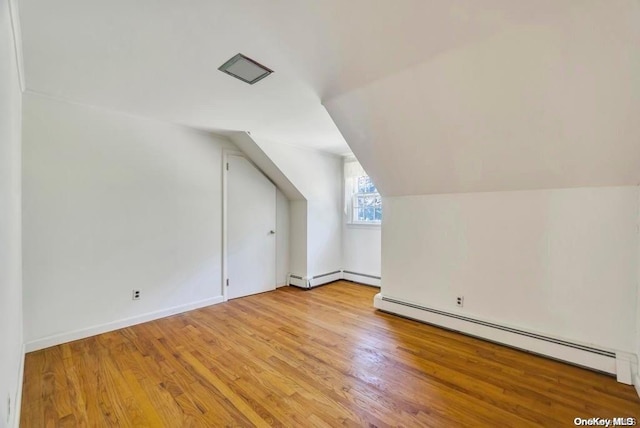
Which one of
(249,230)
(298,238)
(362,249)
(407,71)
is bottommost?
(362,249)

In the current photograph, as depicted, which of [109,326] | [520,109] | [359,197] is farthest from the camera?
[359,197]

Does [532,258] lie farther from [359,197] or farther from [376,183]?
[359,197]

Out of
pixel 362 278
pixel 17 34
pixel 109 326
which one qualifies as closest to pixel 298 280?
pixel 362 278

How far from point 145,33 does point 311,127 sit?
A: 74.9 inches

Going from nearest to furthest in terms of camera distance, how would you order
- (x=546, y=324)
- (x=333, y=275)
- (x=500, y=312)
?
(x=546, y=324) → (x=500, y=312) → (x=333, y=275)

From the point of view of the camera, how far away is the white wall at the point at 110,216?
238cm

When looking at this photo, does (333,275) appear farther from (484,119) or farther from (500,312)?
(484,119)

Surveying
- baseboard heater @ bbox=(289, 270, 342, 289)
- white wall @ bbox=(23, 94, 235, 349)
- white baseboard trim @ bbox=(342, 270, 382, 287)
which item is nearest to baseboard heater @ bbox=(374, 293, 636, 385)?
white baseboard trim @ bbox=(342, 270, 382, 287)

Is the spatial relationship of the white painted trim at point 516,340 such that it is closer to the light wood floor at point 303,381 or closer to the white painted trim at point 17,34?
the light wood floor at point 303,381

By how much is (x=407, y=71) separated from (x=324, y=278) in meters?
3.39

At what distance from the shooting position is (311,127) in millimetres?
3258

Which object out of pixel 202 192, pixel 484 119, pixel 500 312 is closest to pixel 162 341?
pixel 202 192

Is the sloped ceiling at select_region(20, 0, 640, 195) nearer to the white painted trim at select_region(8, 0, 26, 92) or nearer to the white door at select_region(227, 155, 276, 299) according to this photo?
the white painted trim at select_region(8, 0, 26, 92)

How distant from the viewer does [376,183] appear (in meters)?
3.22
